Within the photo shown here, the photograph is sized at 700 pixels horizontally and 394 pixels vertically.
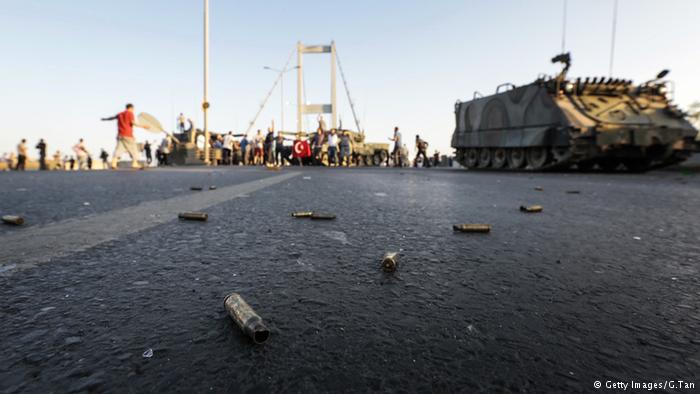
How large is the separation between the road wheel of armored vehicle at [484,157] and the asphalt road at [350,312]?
1624cm

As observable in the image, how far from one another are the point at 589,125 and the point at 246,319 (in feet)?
46.0

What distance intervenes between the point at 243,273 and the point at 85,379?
0.80 m

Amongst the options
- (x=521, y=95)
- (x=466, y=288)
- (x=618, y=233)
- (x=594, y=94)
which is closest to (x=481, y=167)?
(x=521, y=95)

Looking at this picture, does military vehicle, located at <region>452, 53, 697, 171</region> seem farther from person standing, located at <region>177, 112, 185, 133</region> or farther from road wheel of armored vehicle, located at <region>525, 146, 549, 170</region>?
person standing, located at <region>177, 112, 185, 133</region>

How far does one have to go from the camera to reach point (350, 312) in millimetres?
1274

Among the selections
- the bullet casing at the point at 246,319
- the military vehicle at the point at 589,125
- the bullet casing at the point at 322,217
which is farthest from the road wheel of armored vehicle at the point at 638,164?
the bullet casing at the point at 246,319

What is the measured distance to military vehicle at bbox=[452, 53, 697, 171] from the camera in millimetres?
12836

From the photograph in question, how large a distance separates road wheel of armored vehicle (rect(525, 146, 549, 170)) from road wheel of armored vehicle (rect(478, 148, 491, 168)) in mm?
2695

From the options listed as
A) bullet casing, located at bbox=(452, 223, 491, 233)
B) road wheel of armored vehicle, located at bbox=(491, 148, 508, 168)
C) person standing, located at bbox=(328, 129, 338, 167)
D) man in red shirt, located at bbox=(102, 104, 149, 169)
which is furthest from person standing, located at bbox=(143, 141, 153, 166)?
bullet casing, located at bbox=(452, 223, 491, 233)

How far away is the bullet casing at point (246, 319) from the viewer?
1052mm

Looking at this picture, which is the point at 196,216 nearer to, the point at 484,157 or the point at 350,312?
the point at 350,312

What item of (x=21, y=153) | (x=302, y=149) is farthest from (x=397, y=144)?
(x=21, y=153)

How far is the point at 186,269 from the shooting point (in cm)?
171

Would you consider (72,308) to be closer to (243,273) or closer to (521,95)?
(243,273)
